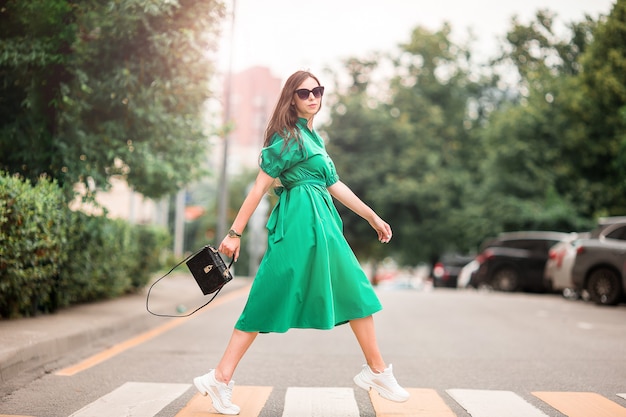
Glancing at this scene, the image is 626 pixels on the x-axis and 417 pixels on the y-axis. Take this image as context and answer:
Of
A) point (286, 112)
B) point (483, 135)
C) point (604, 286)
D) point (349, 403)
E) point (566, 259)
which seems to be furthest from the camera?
point (483, 135)

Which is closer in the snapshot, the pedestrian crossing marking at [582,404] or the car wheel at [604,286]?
the pedestrian crossing marking at [582,404]

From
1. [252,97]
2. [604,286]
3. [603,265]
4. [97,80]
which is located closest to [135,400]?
[97,80]

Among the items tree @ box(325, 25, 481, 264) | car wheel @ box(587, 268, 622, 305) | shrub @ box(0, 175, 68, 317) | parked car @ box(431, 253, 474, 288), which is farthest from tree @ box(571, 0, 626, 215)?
shrub @ box(0, 175, 68, 317)

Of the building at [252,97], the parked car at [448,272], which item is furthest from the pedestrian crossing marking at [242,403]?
the building at [252,97]

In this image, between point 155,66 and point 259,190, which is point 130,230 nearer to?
point 155,66

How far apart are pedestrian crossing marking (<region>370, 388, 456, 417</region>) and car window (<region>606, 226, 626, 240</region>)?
12351 mm

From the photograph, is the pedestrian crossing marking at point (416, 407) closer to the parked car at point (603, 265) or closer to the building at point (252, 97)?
the parked car at point (603, 265)

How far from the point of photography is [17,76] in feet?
33.8

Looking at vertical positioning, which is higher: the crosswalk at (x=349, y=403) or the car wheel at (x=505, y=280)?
the crosswalk at (x=349, y=403)

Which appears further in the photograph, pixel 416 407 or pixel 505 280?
pixel 505 280

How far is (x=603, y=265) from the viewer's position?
17656 millimetres

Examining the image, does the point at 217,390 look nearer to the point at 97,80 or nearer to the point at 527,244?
the point at 97,80

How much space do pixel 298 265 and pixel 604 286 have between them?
1372 centimetres

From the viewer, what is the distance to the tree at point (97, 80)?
33.6 ft
